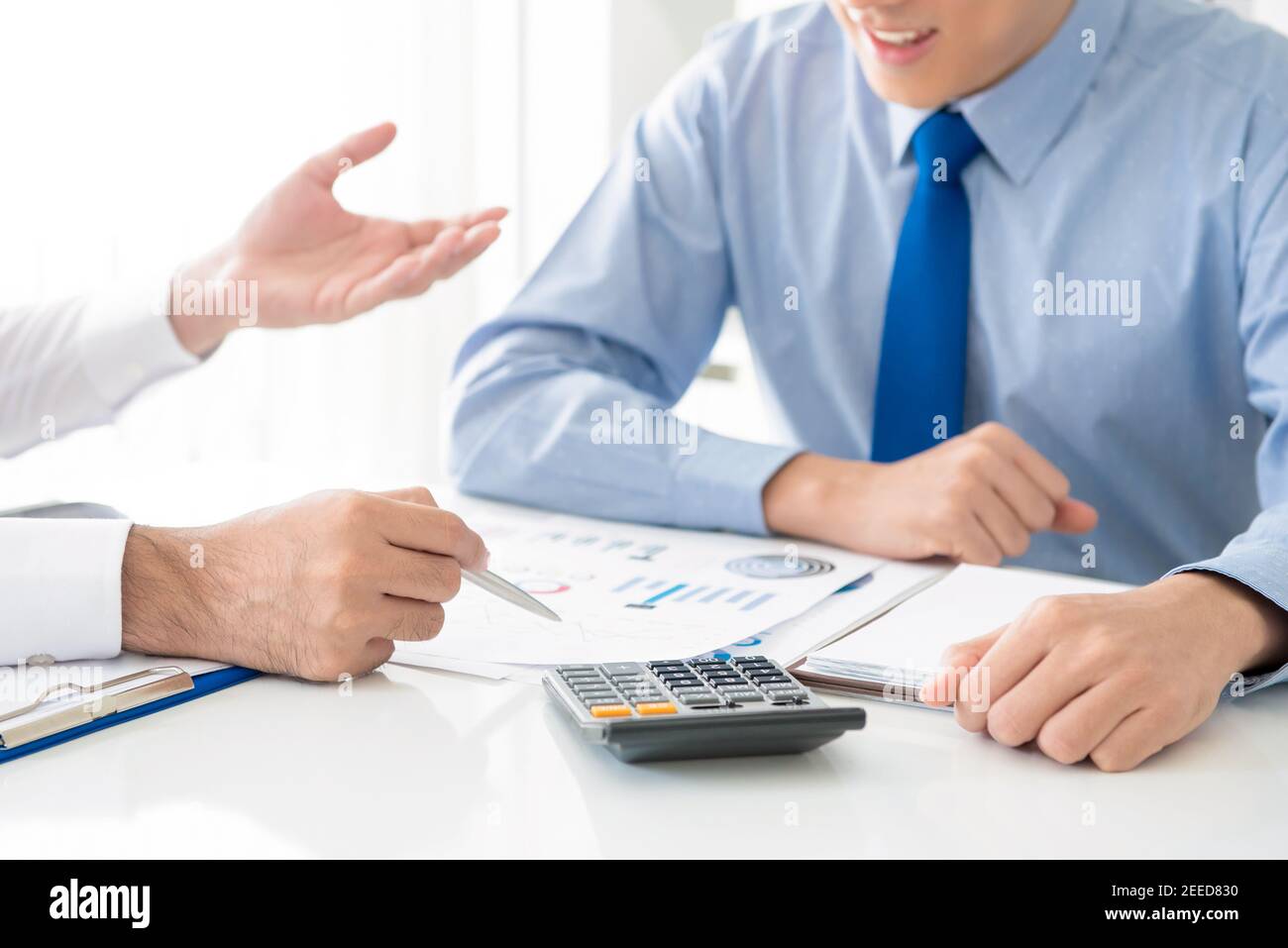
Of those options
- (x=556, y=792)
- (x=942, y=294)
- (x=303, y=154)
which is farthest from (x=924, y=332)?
(x=303, y=154)

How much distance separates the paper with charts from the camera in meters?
0.78

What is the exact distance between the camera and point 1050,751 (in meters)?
0.63

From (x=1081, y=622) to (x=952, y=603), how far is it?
183mm

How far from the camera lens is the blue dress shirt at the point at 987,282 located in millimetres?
1186

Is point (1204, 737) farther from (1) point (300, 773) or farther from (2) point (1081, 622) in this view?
(1) point (300, 773)

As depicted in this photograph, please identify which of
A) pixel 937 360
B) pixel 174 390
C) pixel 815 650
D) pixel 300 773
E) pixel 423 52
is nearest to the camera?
pixel 300 773

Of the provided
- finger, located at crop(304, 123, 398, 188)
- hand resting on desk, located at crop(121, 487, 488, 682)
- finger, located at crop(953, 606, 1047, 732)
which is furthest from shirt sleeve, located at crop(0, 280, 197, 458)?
finger, located at crop(953, 606, 1047, 732)

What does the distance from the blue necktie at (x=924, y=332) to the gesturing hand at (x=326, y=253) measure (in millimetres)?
400

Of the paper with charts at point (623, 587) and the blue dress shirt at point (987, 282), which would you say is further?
the blue dress shirt at point (987, 282)

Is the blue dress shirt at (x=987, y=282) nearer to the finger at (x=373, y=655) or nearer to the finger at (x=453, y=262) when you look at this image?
the finger at (x=453, y=262)

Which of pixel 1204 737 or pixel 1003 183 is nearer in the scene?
pixel 1204 737

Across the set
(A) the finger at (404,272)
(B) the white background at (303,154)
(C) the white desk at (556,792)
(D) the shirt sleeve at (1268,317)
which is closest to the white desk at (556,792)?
(C) the white desk at (556,792)
